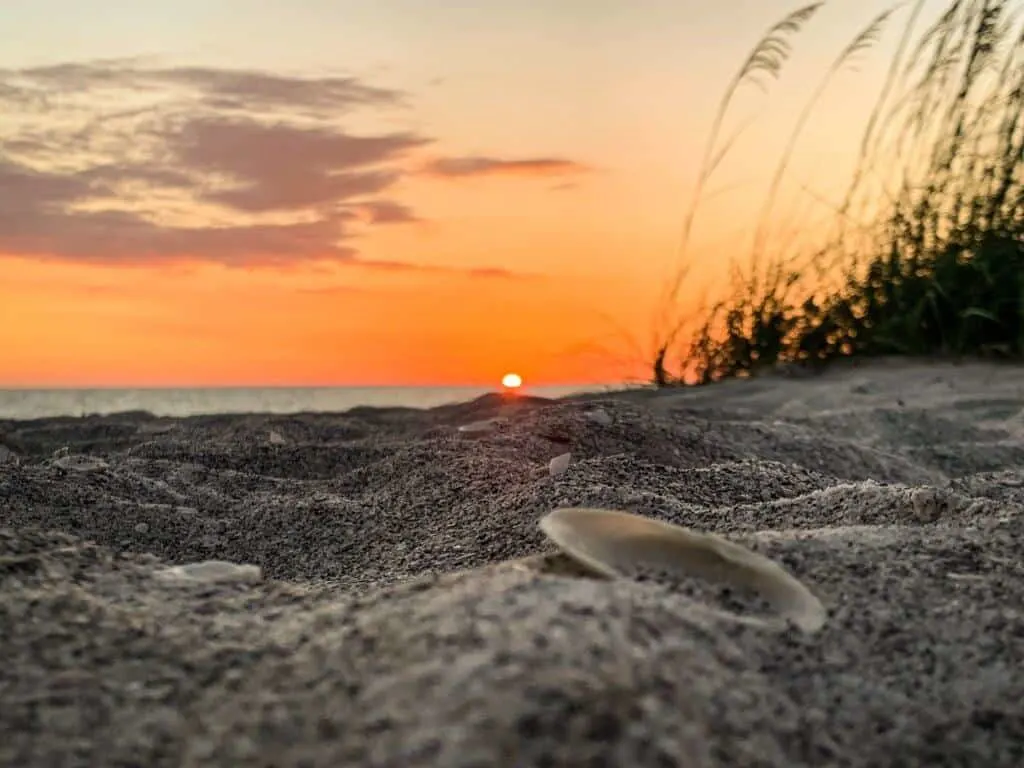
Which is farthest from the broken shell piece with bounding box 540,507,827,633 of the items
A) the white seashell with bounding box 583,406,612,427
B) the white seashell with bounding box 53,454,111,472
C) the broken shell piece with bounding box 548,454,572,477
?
the white seashell with bounding box 583,406,612,427

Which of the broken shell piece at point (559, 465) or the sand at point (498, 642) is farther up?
the broken shell piece at point (559, 465)

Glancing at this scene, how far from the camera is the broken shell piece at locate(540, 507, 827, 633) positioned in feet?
4.02

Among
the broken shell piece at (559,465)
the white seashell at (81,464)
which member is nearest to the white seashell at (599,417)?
the broken shell piece at (559,465)

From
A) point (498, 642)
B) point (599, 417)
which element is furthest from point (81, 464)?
point (498, 642)

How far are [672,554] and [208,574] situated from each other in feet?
2.17

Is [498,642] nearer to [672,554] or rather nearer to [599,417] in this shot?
[672,554]

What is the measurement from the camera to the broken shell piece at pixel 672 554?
1225 millimetres

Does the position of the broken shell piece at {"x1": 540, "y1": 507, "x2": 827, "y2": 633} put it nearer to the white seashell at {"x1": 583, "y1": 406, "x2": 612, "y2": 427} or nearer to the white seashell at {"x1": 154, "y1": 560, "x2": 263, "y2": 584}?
the white seashell at {"x1": 154, "y1": 560, "x2": 263, "y2": 584}

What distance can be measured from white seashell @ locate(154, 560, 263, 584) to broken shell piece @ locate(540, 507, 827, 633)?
472 mm

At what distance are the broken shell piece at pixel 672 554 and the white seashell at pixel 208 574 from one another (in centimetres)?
47

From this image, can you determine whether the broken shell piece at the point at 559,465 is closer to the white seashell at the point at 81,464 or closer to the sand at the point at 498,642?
the sand at the point at 498,642

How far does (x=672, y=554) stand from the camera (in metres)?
1.31

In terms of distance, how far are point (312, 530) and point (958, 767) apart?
163 centimetres

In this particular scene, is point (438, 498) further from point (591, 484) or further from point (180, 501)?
point (180, 501)
